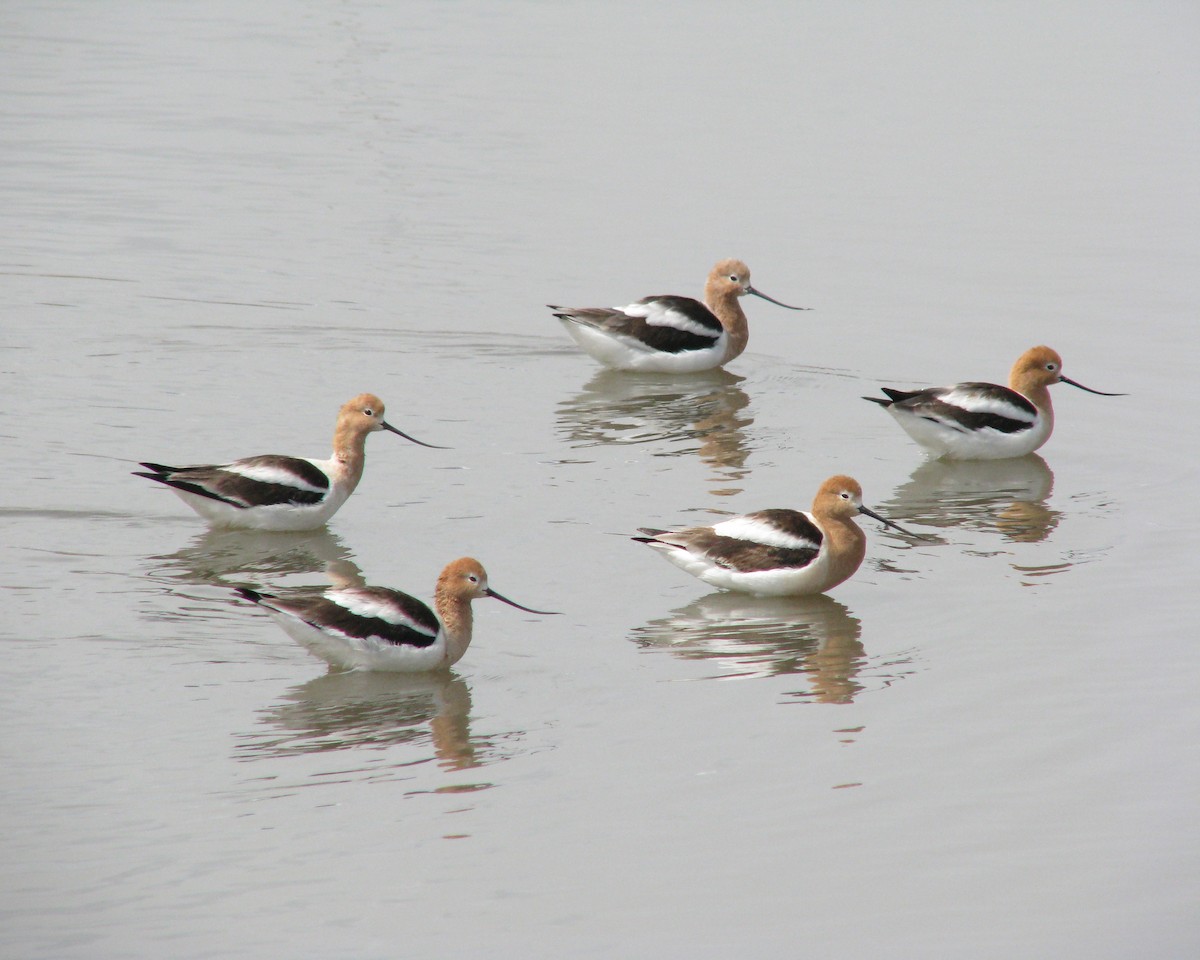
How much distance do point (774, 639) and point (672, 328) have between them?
6249 millimetres

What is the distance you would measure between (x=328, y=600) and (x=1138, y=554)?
5.62 metres

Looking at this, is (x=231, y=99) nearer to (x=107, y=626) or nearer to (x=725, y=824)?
(x=107, y=626)

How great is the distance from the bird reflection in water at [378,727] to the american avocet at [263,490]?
7.62 feet

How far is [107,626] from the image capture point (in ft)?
30.9

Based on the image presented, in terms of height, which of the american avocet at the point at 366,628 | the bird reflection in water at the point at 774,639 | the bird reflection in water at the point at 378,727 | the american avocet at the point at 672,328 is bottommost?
the bird reflection in water at the point at 378,727

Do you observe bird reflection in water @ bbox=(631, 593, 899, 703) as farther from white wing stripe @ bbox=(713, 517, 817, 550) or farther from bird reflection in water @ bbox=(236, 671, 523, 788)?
bird reflection in water @ bbox=(236, 671, 523, 788)

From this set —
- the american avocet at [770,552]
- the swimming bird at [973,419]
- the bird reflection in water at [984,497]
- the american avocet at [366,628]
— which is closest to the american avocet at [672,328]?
the swimming bird at [973,419]

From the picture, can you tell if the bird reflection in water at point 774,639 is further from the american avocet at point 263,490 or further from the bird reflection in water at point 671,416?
the american avocet at point 263,490

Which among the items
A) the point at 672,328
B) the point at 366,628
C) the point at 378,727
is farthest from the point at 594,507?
the point at 672,328

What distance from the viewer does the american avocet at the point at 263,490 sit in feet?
36.2

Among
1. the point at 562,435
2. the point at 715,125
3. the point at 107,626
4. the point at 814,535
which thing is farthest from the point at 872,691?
the point at 715,125

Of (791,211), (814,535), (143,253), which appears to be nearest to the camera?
(814,535)

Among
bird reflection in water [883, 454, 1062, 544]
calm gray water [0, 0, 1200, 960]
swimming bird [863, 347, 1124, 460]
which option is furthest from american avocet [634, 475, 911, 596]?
swimming bird [863, 347, 1124, 460]

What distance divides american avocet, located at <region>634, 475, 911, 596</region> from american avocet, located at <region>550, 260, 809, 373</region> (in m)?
5.19
